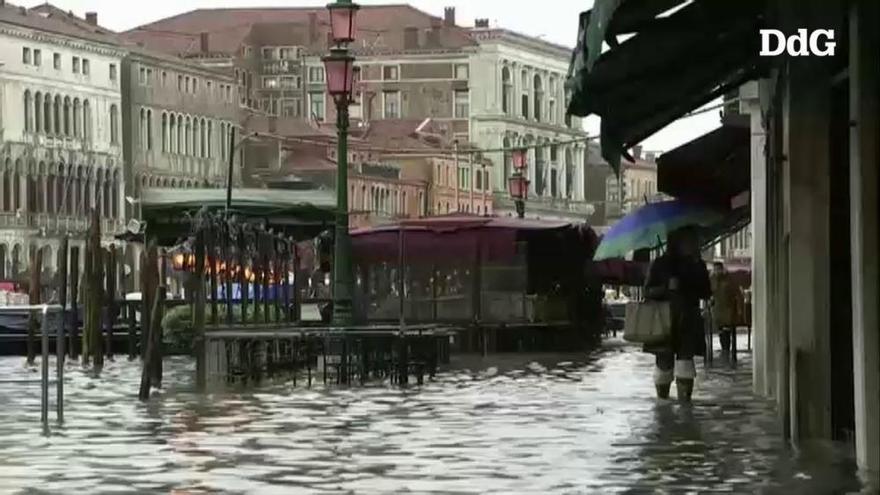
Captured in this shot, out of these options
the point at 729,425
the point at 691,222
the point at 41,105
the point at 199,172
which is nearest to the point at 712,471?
the point at 729,425

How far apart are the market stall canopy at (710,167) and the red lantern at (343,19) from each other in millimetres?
4595

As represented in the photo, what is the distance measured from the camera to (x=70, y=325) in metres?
40.8

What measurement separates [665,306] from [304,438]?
5.48 metres

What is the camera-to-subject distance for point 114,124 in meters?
130

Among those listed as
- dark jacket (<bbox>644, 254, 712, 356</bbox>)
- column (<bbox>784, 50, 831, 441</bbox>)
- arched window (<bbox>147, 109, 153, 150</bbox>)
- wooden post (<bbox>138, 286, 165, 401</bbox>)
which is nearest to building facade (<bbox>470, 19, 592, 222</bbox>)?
arched window (<bbox>147, 109, 153, 150</bbox>)

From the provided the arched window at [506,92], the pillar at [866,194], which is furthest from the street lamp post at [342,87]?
the arched window at [506,92]

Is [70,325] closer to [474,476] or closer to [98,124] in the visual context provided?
[474,476]

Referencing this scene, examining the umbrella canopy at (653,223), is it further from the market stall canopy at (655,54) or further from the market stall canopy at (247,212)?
the market stall canopy at (655,54)

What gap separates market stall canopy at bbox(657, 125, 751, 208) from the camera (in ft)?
91.5

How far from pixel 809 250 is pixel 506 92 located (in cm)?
15576

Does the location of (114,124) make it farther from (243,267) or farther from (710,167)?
(710,167)

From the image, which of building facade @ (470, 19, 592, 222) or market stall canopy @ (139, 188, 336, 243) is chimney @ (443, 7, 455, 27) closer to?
building facade @ (470, 19, 592, 222)

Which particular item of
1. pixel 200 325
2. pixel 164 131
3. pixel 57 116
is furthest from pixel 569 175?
pixel 200 325

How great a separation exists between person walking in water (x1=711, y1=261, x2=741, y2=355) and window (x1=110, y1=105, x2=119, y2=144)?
94.2 metres
